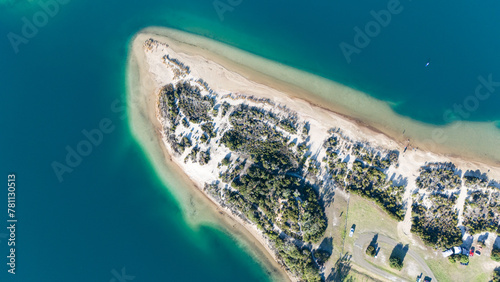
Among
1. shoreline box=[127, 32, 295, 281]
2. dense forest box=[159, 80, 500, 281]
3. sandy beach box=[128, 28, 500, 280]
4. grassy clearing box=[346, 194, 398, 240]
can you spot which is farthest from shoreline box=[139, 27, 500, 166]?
grassy clearing box=[346, 194, 398, 240]

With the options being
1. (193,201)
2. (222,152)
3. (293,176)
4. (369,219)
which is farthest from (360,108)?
(193,201)

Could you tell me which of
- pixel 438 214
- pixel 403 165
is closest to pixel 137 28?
pixel 403 165

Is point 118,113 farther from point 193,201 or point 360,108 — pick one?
point 360,108

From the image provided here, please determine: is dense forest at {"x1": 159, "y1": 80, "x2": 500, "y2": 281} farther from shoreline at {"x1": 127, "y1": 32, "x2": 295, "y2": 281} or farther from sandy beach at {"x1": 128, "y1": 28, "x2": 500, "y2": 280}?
shoreline at {"x1": 127, "y1": 32, "x2": 295, "y2": 281}

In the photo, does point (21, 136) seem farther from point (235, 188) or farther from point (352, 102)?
point (352, 102)

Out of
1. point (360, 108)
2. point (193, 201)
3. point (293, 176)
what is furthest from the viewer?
point (193, 201)

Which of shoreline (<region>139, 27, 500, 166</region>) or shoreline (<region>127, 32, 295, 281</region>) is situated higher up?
shoreline (<region>139, 27, 500, 166</region>)

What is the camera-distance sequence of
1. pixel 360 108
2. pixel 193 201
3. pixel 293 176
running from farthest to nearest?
1. pixel 193 201
2. pixel 360 108
3. pixel 293 176
